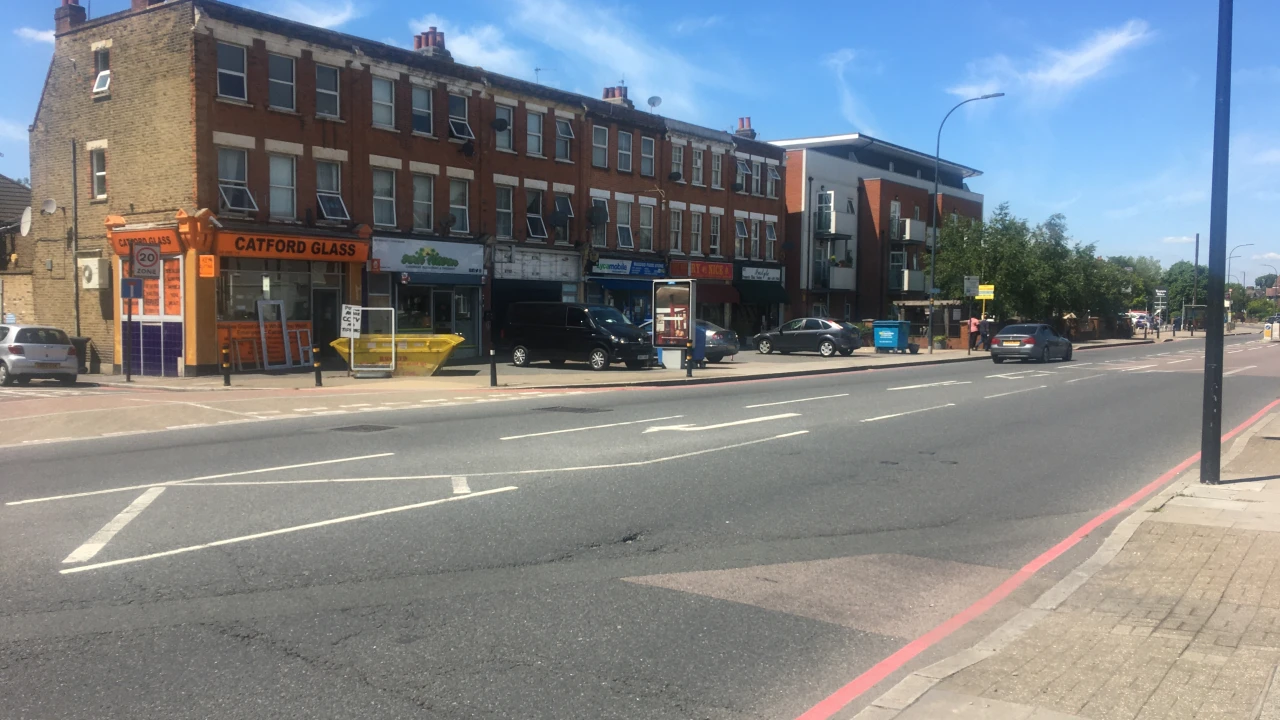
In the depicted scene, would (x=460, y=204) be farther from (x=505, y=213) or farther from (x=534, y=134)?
(x=534, y=134)

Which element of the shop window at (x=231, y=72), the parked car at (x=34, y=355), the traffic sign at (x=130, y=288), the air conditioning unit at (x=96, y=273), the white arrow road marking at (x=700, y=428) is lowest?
the white arrow road marking at (x=700, y=428)

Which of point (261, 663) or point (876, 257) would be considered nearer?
point (261, 663)

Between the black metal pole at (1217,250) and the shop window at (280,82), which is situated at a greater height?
the shop window at (280,82)

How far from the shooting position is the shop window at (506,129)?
33.2 m

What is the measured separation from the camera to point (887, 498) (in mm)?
9539

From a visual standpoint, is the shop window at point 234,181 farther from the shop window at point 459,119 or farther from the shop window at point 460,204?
the shop window at point 459,119

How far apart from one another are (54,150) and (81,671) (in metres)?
28.8

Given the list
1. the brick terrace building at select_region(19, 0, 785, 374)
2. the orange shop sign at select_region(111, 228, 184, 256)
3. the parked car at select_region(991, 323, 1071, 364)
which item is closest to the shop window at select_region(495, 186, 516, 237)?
the brick terrace building at select_region(19, 0, 785, 374)

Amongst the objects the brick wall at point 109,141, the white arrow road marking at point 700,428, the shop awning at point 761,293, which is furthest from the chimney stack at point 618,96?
the white arrow road marking at point 700,428

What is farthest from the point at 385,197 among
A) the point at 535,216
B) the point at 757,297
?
the point at 757,297

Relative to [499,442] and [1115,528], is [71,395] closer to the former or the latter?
[499,442]

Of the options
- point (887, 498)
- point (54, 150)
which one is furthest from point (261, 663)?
point (54, 150)

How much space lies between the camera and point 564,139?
3588 cm

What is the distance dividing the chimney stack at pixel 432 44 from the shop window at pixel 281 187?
23.5ft
